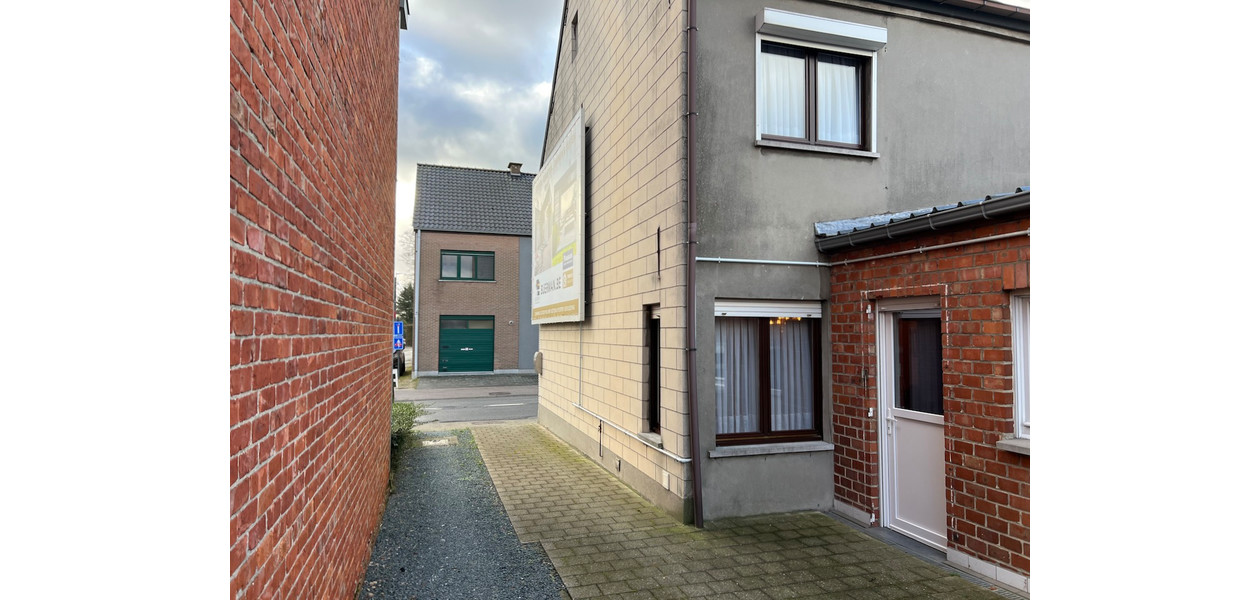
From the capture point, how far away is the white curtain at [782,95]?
7309 mm

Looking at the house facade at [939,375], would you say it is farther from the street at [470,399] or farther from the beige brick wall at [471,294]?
the beige brick wall at [471,294]

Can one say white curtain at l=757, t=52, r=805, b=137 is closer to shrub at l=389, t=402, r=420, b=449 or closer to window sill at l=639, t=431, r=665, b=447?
window sill at l=639, t=431, r=665, b=447

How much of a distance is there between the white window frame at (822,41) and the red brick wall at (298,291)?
13.5 ft

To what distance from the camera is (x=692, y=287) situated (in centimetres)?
662

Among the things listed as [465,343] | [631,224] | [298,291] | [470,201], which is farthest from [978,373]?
[470,201]

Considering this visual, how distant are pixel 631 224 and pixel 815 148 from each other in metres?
2.44

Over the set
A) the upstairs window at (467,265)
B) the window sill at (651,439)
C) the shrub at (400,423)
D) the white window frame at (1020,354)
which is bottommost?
the shrub at (400,423)

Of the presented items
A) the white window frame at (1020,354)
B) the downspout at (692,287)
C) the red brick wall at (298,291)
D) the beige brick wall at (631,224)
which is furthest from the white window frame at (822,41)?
the red brick wall at (298,291)

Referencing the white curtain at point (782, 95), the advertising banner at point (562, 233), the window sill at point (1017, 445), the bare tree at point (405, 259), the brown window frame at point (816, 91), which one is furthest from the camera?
the bare tree at point (405, 259)

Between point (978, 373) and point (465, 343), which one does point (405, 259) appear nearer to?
point (465, 343)

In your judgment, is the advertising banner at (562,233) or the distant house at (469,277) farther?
the distant house at (469,277)

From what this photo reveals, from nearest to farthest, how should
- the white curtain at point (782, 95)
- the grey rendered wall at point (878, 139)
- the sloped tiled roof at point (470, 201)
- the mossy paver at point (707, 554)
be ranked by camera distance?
1. the mossy paver at point (707, 554)
2. the grey rendered wall at point (878, 139)
3. the white curtain at point (782, 95)
4. the sloped tiled roof at point (470, 201)

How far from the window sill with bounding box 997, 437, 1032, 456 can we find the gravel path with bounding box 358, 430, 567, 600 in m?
3.62
